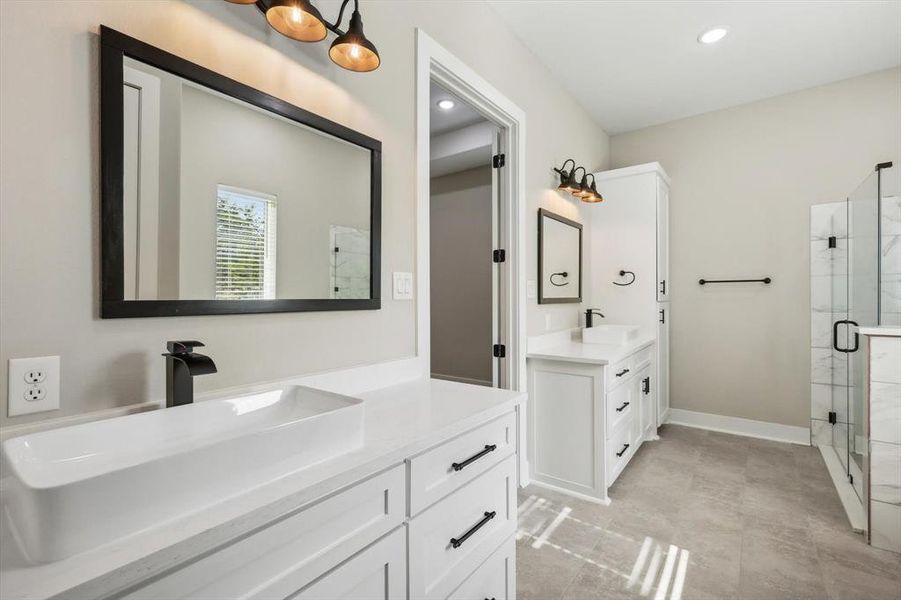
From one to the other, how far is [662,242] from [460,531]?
125 inches

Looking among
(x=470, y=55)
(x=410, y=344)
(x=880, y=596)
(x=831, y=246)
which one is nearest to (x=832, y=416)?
(x=831, y=246)

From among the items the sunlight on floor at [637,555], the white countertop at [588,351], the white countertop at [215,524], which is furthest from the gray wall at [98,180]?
the sunlight on floor at [637,555]

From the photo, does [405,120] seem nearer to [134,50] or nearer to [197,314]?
[134,50]

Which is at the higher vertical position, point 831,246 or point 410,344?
point 831,246

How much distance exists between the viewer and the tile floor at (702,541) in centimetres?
168

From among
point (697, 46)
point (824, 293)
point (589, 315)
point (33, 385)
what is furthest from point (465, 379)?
point (33, 385)

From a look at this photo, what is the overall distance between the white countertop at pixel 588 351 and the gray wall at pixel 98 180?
109cm

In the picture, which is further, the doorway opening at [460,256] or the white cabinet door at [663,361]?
the doorway opening at [460,256]

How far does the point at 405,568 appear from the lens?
3.12 ft

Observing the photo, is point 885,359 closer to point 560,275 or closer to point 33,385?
point 560,275

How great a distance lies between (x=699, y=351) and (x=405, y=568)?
3.60 m

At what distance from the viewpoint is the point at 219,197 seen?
112 centimetres

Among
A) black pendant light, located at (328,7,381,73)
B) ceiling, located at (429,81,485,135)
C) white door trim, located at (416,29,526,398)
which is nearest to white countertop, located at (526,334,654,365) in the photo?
white door trim, located at (416,29,526,398)

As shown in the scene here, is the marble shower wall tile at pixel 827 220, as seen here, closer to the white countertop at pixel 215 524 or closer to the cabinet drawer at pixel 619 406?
the cabinet drawer at pixel 619 406
